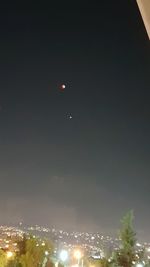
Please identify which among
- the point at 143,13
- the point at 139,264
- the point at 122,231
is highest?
the point at 122,231

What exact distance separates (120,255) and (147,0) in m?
29.0

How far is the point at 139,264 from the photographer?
91.0 ft

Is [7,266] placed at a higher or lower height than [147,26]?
higher

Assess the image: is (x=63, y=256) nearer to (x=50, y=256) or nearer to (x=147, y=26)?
(x=50, y=256)

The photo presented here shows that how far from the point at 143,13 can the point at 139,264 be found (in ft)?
92.4

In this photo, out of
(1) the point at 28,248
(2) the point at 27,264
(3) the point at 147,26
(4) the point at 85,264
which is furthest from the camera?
(4) the point at 85,264

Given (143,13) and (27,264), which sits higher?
(27,264)

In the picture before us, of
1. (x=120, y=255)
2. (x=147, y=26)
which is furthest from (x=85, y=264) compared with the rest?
(x=147, y=26)

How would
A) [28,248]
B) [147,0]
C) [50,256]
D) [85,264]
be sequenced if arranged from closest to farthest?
[147,0]
[28,248]
[50,256]
[85,264]

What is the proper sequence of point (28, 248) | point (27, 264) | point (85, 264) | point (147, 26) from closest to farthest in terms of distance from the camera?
point (147, 26) < point (27, 264) < point (28, 248) < point (85, 264)

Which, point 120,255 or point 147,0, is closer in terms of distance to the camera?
point 147,0

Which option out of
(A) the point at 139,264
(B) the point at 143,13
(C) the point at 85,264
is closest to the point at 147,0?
(B) the point at 143,13

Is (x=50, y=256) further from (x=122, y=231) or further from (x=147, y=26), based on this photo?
(x=147, y=26)

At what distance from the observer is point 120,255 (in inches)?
1134
